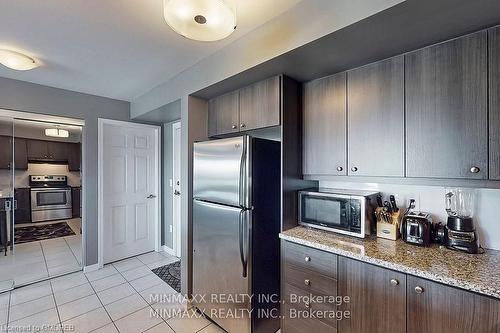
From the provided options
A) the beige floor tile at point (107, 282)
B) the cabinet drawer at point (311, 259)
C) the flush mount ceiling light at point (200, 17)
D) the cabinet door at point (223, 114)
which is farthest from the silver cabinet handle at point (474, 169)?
the beige floor tile at point (107, 282)

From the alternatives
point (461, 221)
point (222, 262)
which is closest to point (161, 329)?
point (222, 262)

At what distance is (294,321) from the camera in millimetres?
1733

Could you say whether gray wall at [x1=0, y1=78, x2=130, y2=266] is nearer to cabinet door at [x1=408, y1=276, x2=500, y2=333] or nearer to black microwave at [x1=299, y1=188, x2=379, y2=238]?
black microwave at [x1=299, y1=188, x2=379, y2=238]

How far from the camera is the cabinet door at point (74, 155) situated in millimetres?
3262

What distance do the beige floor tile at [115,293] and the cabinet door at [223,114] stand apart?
206 cm

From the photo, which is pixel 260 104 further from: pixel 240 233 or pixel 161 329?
pixel 161 329

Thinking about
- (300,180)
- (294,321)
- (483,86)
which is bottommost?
(294,321)

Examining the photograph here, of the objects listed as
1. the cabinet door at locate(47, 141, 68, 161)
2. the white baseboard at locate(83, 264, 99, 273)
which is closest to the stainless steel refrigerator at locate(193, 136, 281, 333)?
the white baseboard at locate(83, 264, 99, 273)

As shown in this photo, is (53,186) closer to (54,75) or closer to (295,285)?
(54,75)

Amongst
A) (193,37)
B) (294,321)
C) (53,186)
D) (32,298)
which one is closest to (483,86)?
(193,37)

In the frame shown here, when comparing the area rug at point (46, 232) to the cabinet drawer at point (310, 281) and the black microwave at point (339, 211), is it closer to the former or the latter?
the cabinet drawer at point (310, 281)

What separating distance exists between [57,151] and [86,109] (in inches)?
36.1

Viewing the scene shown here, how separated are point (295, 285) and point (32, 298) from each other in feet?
9.53

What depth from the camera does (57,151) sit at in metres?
3.47
